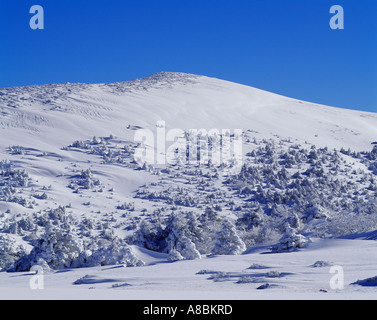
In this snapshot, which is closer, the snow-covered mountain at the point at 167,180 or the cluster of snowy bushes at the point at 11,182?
the snow-covered mountain at the point at 167,180

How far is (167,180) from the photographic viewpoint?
54000 mm

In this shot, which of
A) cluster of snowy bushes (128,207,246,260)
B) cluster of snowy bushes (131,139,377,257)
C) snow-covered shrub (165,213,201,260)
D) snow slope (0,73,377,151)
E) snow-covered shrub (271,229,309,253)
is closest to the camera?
snow-covered shrub (271,229,309,253)

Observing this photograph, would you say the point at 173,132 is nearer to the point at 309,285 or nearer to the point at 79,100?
the point at 79,100

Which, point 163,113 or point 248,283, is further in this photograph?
point 163,113

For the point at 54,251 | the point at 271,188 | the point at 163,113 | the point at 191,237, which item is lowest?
the point at 191,237

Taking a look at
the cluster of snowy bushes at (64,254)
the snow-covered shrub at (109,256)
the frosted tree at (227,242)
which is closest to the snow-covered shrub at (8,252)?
the cluster of snowy bushes at (64,254)

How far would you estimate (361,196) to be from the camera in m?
49.8

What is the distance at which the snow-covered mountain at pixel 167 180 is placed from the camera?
2177cm

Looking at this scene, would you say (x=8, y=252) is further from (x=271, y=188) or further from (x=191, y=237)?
(x=271, y=188)

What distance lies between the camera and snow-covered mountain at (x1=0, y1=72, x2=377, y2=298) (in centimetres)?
2177

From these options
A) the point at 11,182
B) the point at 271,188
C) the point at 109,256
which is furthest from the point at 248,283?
the point at 271,188

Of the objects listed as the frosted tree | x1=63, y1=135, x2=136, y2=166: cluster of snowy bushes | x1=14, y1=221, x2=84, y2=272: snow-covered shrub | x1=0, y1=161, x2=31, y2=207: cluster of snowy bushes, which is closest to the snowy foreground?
the frosted tree

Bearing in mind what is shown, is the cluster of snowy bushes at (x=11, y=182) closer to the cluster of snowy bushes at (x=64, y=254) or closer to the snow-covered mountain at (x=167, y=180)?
the snow-covered mountain at (x=167, y=180)

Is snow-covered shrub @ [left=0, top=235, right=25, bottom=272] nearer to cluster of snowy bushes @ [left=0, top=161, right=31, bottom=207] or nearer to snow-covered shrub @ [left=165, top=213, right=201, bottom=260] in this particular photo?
snow-covered shrub @ [left=165, top=213, right=201, bottom=260]
